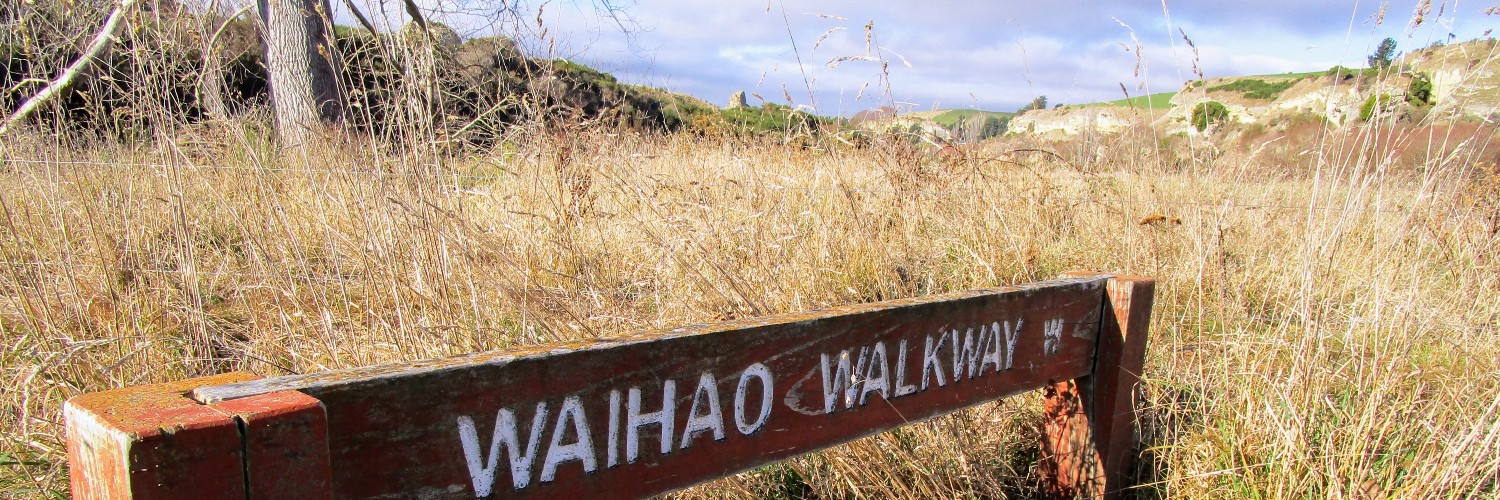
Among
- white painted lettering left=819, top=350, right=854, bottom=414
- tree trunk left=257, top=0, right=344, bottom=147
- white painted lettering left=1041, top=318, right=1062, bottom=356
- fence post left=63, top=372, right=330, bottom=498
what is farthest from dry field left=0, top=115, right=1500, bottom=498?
tree trunk left=257, top=0, right=344, bottom=147

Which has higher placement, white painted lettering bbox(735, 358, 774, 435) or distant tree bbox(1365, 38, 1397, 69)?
distant tree bbox(1365, 38, 1397, 69)

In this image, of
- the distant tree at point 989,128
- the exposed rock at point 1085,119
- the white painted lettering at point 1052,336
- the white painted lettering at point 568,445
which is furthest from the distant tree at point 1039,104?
the white painted lettering at point 568,445

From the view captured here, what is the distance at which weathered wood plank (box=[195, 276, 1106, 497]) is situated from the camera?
922mm

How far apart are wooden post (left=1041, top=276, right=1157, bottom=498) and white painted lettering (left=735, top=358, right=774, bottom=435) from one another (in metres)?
0.90

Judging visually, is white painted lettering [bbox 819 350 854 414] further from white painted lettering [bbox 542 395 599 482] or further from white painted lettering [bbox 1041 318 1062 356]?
white painted lettering [bbox 1041 318 1062 356]

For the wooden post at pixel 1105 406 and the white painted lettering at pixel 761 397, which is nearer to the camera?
the white painted lettering at pixel 761 397

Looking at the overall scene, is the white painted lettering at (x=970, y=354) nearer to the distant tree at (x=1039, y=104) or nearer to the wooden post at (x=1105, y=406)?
the wooden post at (x=1105, y=406)

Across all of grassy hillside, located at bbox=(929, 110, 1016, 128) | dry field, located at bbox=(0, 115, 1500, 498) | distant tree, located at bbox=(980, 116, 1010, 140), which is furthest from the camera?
distant tree, located at bbox=(980, 116, 1010, 140)

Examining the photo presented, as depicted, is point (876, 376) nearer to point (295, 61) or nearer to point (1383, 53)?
point (1383, 53)

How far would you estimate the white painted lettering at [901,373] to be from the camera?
146 cm

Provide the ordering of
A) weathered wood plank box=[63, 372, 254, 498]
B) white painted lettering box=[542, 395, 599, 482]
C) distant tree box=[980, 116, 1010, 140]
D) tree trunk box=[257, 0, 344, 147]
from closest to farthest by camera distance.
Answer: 1. weathered wood plank box=[63, 372, 254, 498]
2. white painted lettering box=[542, 395, 599, 482]
3. distant tree box=[980, 116, 1010, 140]
4. tree trunk box=[257, 0, 344, 147]

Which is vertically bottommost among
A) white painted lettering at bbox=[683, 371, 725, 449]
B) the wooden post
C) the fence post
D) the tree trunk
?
the wooden post

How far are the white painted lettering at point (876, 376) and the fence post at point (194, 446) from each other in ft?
2.78

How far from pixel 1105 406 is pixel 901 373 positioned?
698 mm
